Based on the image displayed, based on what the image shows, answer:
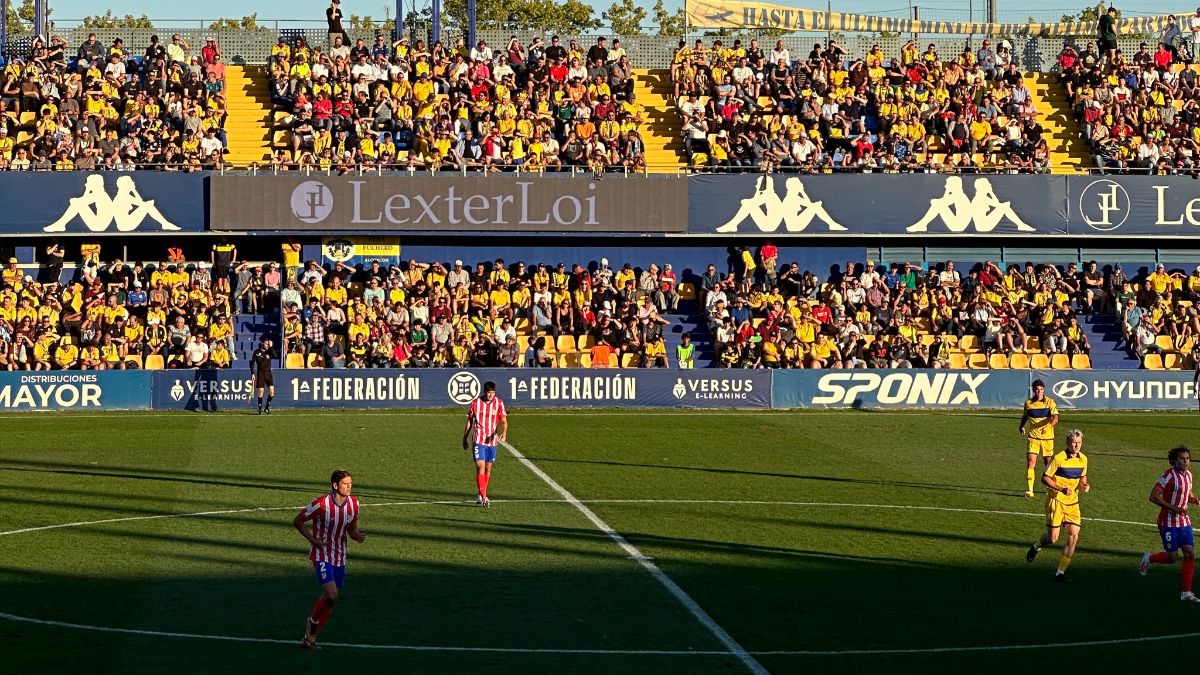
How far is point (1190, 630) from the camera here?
1434cm

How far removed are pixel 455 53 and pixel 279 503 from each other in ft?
88.1

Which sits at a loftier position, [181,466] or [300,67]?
[300,67]

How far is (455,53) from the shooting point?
4678 centimetres

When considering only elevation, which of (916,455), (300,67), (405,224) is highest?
(300,67)

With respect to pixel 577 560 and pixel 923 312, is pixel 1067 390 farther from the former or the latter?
pixel 577 560

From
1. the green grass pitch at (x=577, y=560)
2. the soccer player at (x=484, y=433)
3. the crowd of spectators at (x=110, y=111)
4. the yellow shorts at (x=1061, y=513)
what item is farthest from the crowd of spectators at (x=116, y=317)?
the yellow shorts at (x=1061, y=513)

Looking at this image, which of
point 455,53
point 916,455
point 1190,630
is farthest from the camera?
point 455,53

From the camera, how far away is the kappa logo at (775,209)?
43375 millimetres

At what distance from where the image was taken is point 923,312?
43.7 metres

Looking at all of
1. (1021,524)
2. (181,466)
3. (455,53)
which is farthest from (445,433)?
(455,53)

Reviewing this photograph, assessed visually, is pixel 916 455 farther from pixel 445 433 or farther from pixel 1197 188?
pixel 1197 188

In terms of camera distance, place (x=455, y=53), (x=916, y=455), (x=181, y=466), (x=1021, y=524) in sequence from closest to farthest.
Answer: (x=1021, y=524) → (x=181, y=466) → (x=916, y=455) → (x=455, y=53)

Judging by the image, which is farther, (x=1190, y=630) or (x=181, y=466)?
(x=181, y=466)

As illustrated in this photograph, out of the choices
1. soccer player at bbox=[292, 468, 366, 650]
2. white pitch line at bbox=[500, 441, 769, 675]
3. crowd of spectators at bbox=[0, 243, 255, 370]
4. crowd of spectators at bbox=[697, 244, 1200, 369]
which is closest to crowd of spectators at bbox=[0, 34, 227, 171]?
crowd of spectators at bbox=[0, 243, 255, 370]
